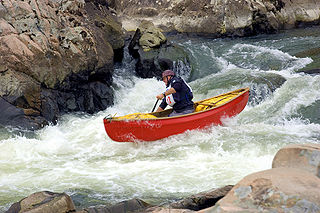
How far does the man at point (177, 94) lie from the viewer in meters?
7.10

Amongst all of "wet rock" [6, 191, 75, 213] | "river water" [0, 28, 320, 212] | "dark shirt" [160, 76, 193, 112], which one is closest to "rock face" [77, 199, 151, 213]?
"wet rock" [6, 191, 75, 213]

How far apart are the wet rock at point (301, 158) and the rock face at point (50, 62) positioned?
6.11 meters

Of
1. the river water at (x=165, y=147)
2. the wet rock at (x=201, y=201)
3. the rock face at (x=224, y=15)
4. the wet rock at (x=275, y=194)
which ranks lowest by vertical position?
the river water at (x=165, y=147)

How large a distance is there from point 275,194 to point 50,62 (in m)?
7.27

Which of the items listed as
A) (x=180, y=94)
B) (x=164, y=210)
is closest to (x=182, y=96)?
(x=180, y=94)

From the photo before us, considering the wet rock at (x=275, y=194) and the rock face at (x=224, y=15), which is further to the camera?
the rock face at (x=224, y=15)

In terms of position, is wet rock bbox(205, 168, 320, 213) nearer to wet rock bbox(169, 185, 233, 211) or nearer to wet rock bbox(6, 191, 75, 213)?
wet rock bbox(169, 185, 233, 211)

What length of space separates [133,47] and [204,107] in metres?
5.56

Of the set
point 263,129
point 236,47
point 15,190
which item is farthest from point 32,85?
point 236,47

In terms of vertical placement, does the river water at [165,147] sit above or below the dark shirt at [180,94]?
below

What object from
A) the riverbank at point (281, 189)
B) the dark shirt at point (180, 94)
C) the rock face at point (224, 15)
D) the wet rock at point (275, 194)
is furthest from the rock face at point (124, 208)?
the rock face at point (224, 15)

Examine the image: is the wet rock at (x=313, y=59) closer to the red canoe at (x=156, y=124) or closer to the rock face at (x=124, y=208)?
the red canoe at (x=156, y=124)

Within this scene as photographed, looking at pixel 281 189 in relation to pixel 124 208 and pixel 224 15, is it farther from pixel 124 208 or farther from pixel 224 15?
pixel 224 15

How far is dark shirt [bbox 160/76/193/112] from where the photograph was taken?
280 inches
